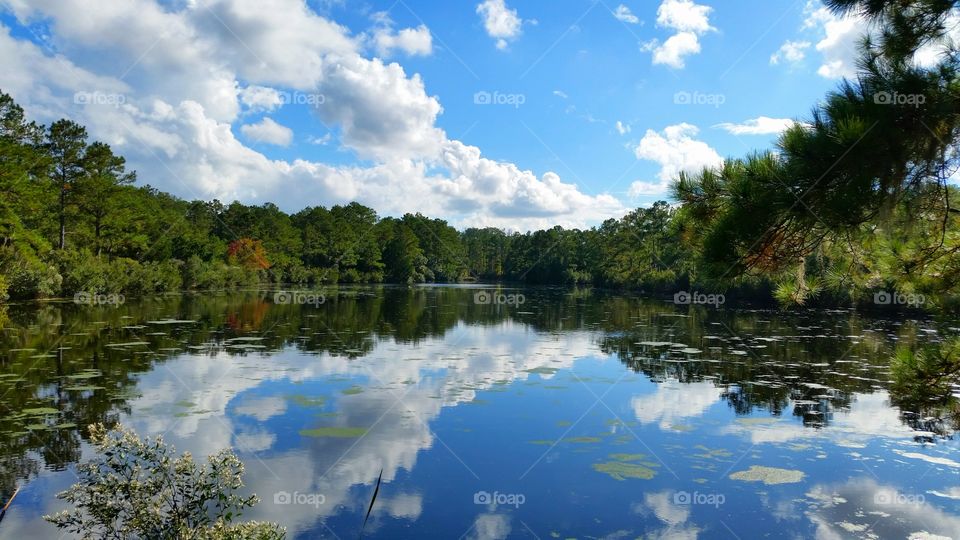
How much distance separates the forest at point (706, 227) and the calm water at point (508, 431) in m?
1.38

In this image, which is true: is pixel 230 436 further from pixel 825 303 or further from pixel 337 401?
pixel 825 303

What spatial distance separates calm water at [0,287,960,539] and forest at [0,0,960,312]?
1379 mm

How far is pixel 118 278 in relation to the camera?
35844 millimetres

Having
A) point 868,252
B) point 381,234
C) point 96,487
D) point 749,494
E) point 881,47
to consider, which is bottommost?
point 749,494

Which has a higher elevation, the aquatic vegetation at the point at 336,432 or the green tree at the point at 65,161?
the green tree at the point at 65,161

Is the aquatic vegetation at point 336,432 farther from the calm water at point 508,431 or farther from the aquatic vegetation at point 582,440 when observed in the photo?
the aquatic vegetation at point 582,440

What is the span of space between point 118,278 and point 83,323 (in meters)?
16.2

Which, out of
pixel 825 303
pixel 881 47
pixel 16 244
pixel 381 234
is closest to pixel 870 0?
pixel 881 47

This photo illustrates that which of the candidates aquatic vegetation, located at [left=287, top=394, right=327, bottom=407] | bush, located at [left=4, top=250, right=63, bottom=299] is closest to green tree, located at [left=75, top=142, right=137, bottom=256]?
bush, located at [left=4, top=250, right=63, bottom=299]

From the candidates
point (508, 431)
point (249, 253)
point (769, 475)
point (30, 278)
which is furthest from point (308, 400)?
point (249, 253)

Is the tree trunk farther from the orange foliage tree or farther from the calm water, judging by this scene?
the orange foliage tree

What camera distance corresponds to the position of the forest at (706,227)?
404 cm

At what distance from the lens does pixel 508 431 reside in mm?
9312

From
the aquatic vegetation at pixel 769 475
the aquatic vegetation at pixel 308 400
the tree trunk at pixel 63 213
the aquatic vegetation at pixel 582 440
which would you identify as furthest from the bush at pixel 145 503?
the tree trunk at pixel 63 213
